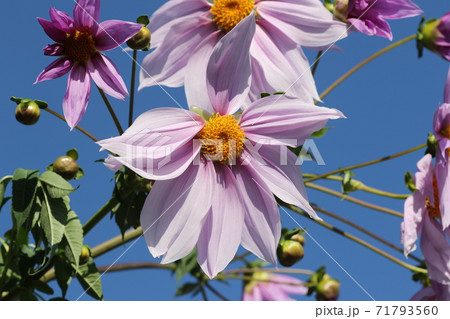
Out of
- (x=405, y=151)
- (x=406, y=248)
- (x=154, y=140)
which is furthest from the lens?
(x=405, y=151)

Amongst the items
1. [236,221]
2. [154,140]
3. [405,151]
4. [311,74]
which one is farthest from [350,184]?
[154,140]

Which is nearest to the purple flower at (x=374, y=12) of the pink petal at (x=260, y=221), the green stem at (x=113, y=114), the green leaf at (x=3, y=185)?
the pink petal at (x=260, y=221)

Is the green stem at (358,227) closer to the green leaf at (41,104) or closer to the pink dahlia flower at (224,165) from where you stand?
the pink dahlia flower at (224,165)

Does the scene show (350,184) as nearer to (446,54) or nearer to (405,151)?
(405,151)

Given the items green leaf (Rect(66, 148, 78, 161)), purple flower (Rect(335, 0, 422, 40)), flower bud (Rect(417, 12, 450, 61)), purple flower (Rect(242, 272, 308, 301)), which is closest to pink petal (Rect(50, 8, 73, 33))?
green leaf (Rect(66, 148, 78, 161))

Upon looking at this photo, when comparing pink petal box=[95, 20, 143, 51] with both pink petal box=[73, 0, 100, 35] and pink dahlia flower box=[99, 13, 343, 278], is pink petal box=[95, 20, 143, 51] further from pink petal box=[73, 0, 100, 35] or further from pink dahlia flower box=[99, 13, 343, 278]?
pink dahlia flower box=[99, 13, 343, 278]
